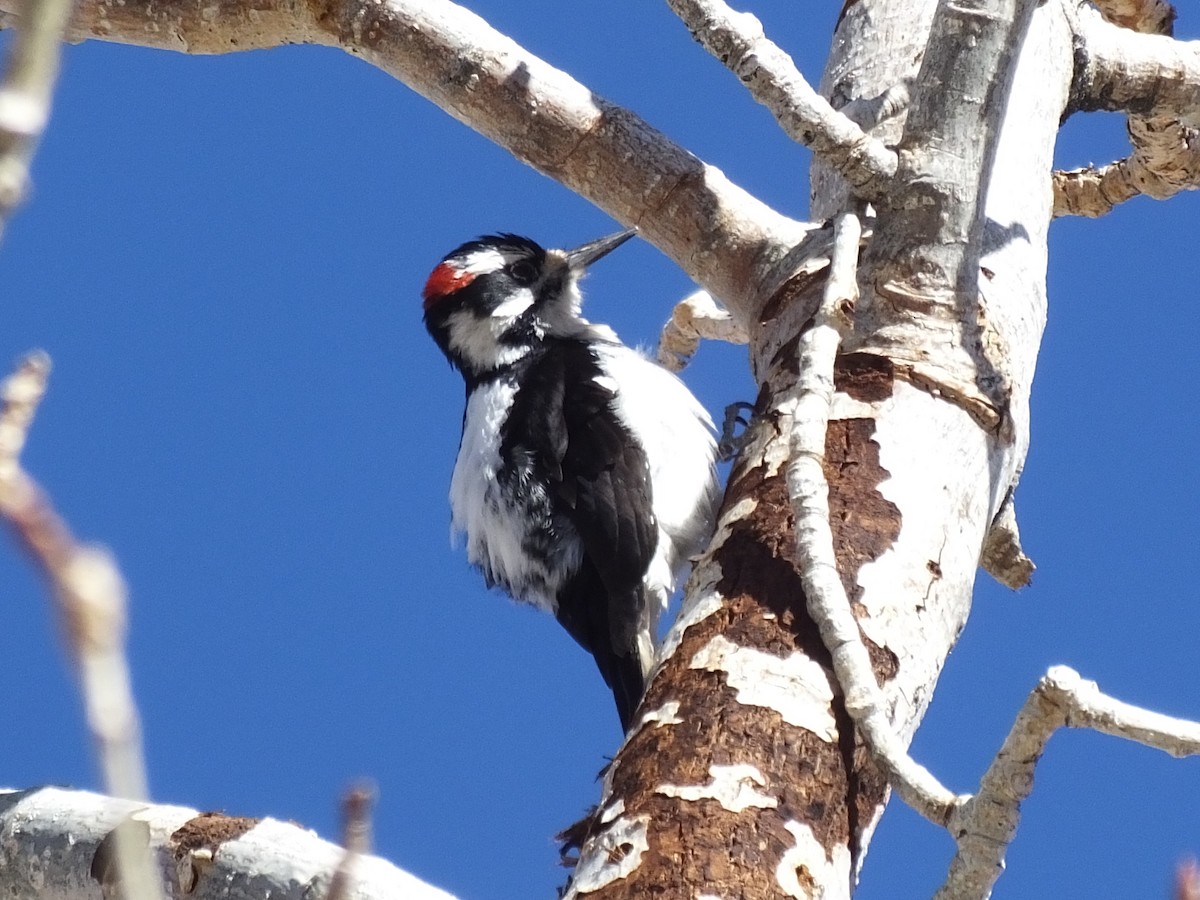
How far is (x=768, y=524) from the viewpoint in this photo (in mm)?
2643

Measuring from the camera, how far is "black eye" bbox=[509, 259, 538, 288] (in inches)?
206

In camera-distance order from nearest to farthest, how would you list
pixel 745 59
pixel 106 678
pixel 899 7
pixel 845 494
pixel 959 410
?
1. pixel 106 678
2. pixel 845 494
3. pixel 959 410
4. pixel 745 59
5. pixel 899 7

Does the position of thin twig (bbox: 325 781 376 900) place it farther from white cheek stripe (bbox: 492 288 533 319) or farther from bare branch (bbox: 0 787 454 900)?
white cheek stripe (bbox: 492 288 533 319)

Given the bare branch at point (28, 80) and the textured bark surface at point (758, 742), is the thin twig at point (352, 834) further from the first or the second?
the textured bark surface at point (758, 742)

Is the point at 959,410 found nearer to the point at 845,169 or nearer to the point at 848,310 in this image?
the point at 848,310

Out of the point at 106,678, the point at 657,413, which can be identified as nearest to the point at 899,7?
the point at 657,413

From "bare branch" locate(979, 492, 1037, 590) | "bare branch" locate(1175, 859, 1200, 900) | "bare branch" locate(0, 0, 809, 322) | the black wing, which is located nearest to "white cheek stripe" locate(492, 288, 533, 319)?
the black wing

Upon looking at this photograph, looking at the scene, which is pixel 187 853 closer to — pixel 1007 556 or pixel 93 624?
pixel 1007 556

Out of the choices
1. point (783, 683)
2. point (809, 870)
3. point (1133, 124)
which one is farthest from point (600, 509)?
point (809, 870)

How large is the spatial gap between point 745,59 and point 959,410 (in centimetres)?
86

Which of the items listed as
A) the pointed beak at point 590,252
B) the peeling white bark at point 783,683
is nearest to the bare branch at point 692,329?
the pointed beak at point 590,252

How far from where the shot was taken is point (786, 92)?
10.0 feet

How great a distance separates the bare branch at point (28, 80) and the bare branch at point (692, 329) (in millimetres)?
4664

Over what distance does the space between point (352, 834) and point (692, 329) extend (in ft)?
15.1
